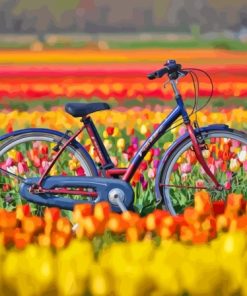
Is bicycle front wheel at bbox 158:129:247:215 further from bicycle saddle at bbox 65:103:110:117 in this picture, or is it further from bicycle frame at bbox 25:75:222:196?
bicycle saddle at bbox 65:103:110:117

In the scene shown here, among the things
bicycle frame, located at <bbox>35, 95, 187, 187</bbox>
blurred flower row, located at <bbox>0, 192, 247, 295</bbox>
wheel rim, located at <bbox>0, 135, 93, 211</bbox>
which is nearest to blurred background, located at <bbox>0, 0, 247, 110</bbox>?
wheel rim, located at <bbox>0, 135, 93, 211</bbox>

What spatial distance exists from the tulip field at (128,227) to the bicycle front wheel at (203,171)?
2 cm

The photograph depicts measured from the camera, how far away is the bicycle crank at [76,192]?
5.59m

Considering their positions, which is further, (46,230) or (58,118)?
(58,118)

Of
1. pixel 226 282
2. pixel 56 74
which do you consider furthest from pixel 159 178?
pixel 56 74

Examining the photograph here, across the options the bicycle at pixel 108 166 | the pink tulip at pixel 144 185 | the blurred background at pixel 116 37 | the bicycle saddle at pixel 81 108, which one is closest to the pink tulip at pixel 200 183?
the bicycle at pixel 108 166

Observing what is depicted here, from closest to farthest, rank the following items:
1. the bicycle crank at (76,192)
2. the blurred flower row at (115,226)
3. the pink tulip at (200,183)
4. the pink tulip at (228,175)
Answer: the blurred flower row at (115,226)
the bicycle crank at (76,192)
the pink tulip at (200,183)
the pink tulip at (228,175)

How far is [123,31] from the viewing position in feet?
65.3

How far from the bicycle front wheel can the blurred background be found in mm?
9438

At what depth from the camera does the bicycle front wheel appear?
5.70 metres

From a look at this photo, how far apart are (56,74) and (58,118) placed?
24.4ft

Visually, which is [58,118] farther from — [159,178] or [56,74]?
[56,74]

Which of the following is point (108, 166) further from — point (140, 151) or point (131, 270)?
point (131, 270)

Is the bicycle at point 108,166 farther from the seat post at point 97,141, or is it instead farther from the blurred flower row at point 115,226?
the blurred flower row at point 115,226
